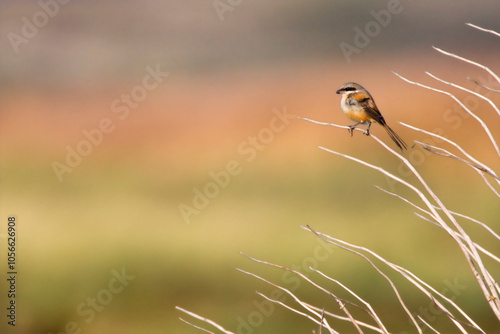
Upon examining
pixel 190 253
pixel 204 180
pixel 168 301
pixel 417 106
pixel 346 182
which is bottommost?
pixel 168 301

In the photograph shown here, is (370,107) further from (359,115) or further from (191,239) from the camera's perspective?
(191,239)

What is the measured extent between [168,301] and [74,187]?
305 cm

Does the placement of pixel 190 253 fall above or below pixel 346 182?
below

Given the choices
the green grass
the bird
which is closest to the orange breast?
the bird

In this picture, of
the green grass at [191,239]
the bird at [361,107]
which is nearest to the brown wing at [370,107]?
the bird at [361,107]

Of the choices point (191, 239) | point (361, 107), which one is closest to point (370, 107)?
point (361, 107)

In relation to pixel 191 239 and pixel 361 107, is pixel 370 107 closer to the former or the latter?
pixel 361 107

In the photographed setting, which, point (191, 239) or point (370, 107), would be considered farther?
point (191, 239)

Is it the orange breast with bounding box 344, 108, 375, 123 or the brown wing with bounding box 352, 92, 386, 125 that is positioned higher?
the brown wing with bounding box 352, 92, 386, 125

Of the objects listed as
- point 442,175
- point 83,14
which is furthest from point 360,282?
point 83,14

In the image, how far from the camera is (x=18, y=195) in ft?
33.2

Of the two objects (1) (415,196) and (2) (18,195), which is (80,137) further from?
(1) (415,196)

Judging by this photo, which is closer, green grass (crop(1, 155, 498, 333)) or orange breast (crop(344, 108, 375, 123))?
orange breast (crop(344, 108, 375, 123))

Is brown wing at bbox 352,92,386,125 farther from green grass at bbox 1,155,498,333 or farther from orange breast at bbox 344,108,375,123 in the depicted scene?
green grass at bbox 1,155,498,333
